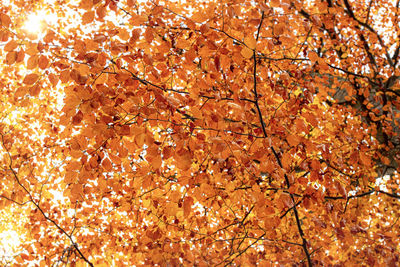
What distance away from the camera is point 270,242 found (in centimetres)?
335

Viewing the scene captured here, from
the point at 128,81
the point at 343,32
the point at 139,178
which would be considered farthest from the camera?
the point at 343,32

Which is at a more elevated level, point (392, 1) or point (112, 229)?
point (392, 1)

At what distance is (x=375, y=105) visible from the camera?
222 inches

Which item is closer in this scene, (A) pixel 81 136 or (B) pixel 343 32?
(A) pixel 81 136

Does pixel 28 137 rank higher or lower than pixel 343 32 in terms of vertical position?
lower

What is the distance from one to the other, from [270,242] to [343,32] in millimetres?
6610

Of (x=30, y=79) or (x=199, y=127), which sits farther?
(x=199, y=127)

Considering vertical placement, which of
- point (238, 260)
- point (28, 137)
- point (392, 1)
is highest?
point (392, 1)

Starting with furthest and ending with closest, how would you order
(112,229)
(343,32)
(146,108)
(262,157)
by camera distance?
(343,32), (112,229), (262,157), (146,108)

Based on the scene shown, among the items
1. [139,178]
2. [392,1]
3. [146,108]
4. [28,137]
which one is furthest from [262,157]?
[392,1]

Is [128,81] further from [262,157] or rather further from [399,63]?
[399,63]

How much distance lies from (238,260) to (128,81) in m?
2.15

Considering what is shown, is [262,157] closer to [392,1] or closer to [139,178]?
[139,178]

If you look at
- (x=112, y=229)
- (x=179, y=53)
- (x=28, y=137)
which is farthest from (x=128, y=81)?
(x=28, y=137)
